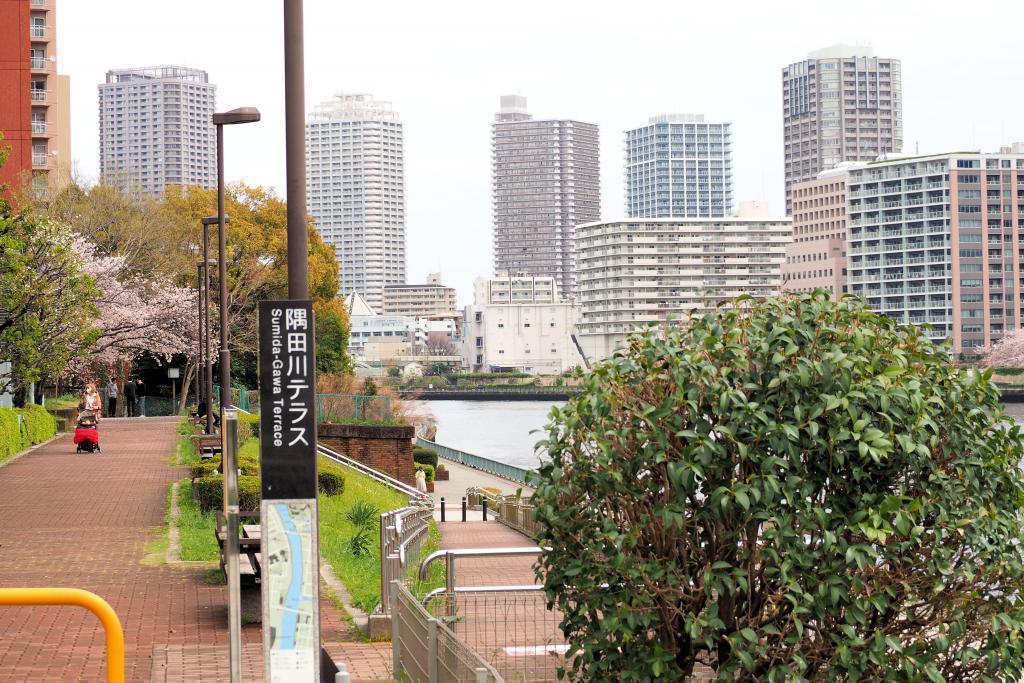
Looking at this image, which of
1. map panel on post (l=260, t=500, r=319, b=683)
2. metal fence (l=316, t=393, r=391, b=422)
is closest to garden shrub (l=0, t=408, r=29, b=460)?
metal fence (l=316, t=393, r=391, b=422)

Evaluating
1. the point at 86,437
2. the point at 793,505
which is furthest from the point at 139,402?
the point at 793,505

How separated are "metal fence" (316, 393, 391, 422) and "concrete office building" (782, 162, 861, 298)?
132 metres

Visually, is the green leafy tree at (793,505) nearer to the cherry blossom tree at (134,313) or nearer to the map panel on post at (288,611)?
the map panel on post at (288,611)

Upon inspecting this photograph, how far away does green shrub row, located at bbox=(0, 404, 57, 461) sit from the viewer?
1214 inches

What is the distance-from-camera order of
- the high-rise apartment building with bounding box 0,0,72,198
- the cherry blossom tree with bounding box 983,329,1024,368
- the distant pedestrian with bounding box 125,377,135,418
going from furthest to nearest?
the cherry blossom tree with bounding box 983,329,1024,368 < the distant pedestrian with bounding box 125,377,135,418 < the high-rise apartment building with bounding box 0,0,72,198

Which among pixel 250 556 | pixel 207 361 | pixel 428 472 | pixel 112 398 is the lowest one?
pixel 428 472

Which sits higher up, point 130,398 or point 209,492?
point 209,492

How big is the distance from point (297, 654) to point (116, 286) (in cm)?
4197

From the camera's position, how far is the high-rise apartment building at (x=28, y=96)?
48.3 m

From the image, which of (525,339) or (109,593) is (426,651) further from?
(525,339)

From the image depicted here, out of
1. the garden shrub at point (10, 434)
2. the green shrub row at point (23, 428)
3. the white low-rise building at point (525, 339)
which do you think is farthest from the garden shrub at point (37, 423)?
the white low-rise building at point (525, 339)

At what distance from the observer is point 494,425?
12069 cm

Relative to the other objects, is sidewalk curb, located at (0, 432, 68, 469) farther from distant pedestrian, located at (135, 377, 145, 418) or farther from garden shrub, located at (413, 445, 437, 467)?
garden shrub, located at (413, 445, 437, 467)

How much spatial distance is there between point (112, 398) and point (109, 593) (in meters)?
48.0
